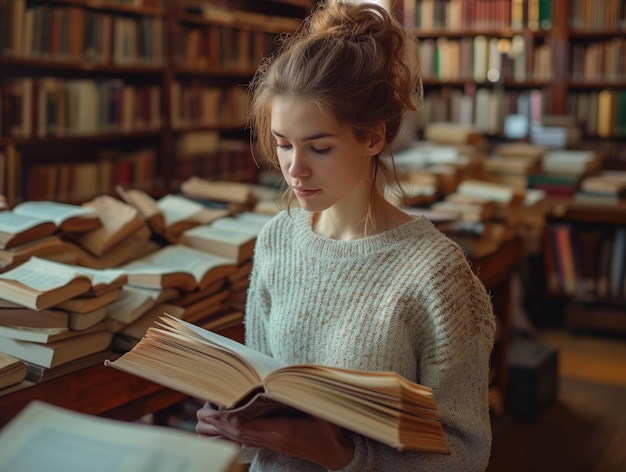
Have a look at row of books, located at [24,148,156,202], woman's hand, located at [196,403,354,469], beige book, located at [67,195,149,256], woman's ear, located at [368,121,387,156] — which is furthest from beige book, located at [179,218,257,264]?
row of books, located at [24,148,156,202]

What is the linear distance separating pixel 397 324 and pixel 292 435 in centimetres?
25

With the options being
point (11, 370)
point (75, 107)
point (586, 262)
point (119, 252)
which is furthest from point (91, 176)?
point (11, 370)

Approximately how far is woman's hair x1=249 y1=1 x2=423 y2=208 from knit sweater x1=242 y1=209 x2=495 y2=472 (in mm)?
188

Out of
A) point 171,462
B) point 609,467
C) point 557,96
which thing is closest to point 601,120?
point 557,96

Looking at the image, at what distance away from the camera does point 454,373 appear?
1.23 meters

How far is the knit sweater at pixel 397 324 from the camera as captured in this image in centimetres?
123

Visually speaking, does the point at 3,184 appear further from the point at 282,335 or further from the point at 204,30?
the point at 282,335

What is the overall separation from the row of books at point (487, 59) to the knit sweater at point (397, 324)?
13.4 ft

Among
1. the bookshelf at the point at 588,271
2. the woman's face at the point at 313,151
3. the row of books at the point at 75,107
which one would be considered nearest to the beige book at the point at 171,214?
the woman's face at the point at 313,151

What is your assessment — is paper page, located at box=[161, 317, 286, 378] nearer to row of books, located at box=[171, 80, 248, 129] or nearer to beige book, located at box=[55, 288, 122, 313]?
beige book, located at box=[55, 288, 122, 313]

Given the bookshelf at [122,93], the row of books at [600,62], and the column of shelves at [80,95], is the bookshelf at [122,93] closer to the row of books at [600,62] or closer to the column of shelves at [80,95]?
the column of shelves at [80,95]

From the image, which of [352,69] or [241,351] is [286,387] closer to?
[241,351]

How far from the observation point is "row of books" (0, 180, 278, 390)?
148 cm

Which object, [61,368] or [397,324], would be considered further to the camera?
[61,368]
